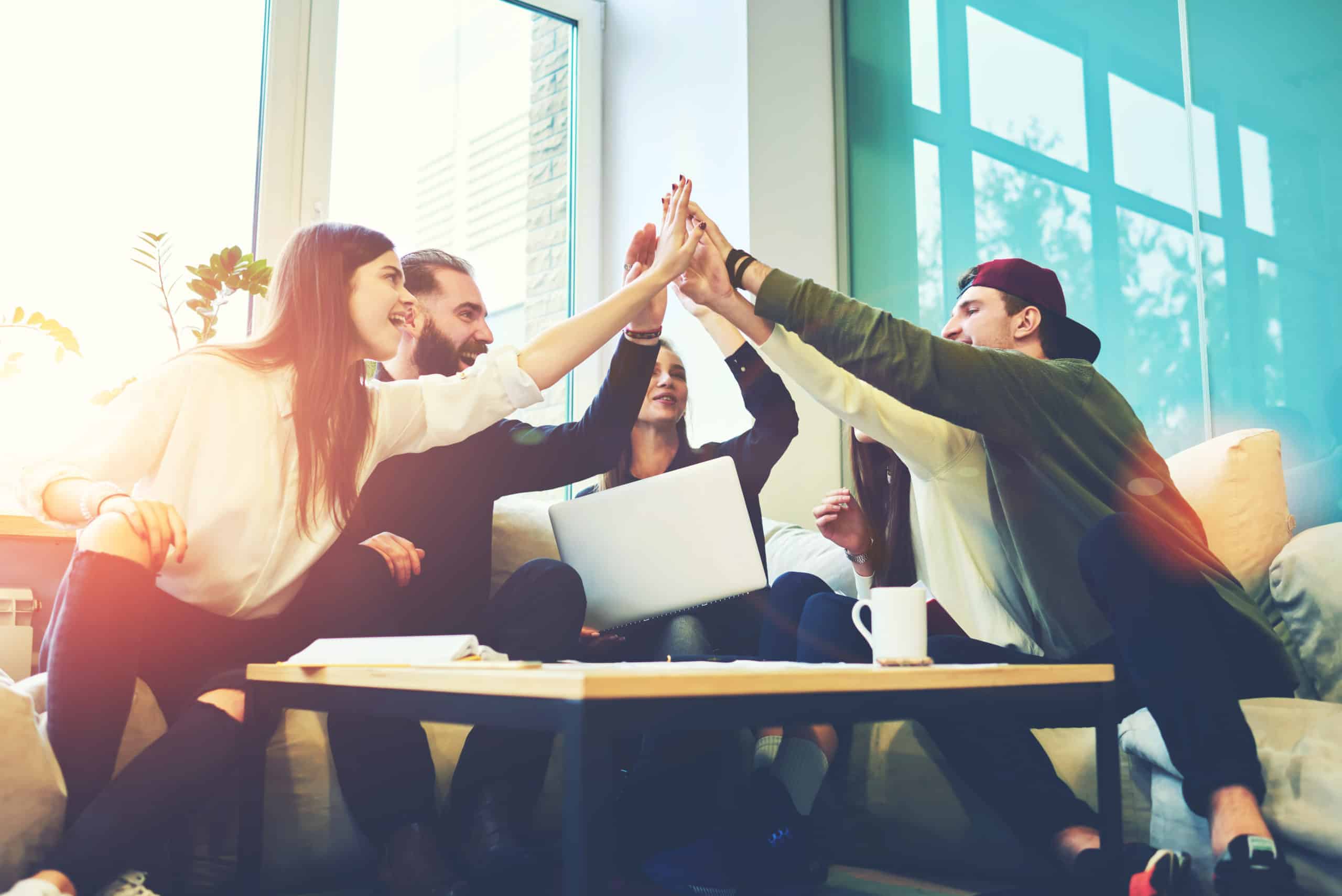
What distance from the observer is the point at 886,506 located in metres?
1.88

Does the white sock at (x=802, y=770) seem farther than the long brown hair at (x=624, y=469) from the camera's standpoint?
No

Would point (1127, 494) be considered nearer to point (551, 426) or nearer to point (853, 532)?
point (853, 532)

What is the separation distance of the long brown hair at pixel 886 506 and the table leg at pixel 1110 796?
2.05ft

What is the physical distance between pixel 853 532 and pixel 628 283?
575 millimetres

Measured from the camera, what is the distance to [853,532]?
1.80 meters

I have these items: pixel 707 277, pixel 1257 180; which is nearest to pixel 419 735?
pixel 707 277

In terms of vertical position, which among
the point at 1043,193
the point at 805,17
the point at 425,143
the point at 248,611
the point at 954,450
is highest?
the point at 805,17

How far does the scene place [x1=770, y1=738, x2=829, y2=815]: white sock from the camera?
147 cm

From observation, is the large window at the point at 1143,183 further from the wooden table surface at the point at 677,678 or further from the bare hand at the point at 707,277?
the wooden table surface at the point at 677,678

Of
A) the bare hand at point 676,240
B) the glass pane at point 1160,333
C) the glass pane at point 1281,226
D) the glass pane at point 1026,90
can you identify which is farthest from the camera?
the glass pane at point 1026,90

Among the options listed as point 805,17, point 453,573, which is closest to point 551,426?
point 453,573

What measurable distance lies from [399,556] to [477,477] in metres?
0.39

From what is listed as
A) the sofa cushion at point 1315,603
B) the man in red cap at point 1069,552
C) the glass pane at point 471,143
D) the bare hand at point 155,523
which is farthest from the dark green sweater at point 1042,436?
the glass pane at point 471,143

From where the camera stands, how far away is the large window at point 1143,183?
2014 millimetres
